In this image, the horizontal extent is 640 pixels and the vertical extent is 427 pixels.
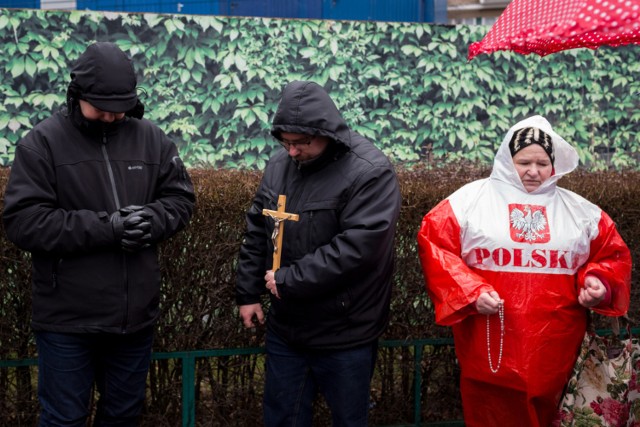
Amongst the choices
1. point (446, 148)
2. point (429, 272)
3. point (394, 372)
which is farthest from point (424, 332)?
point (446, 148)

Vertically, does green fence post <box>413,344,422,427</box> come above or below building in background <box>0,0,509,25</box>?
below

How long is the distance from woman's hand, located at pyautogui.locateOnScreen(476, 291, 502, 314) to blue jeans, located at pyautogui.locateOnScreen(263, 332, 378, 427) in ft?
1.58

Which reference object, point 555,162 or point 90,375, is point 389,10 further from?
point 90,375

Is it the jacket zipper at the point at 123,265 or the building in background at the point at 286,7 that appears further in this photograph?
the building in background at the point at 286,7

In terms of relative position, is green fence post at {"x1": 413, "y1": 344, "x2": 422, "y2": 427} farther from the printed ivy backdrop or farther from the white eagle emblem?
the printed ivy backdrop

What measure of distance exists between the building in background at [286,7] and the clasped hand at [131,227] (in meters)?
5.09

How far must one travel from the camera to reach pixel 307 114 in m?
3.36

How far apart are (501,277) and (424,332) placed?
3.37 ft

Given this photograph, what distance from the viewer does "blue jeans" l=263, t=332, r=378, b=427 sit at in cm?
354

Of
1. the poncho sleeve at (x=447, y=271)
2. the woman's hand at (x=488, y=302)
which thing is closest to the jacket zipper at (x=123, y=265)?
the poncho sleeve at (x=447, y=271)

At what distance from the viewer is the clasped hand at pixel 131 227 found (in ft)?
10.7

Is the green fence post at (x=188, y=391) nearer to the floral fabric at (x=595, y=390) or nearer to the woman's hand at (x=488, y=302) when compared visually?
the woman's hand at (x=488, y=302)

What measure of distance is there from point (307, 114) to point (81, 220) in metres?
0.96

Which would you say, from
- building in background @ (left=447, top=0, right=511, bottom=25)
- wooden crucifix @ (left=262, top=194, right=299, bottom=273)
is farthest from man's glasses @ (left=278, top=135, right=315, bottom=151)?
building in background @ (left=447, top=0, right=511, bottom=25)
